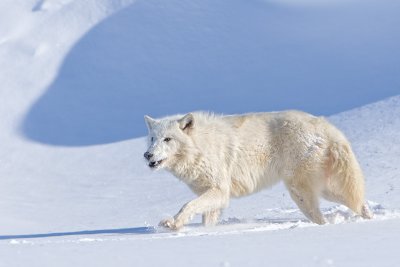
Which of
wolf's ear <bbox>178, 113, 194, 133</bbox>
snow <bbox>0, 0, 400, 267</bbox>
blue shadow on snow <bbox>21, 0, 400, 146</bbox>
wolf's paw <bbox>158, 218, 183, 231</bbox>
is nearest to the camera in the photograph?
snow <bbox>0, 0, 400, 267</bbox>

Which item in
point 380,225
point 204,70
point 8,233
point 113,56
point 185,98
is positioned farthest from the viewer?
point 113,56

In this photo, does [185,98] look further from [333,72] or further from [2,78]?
[2,78]

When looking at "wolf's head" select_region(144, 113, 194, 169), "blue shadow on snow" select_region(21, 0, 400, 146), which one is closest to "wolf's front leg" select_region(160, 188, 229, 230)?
"wolf's head" select_region(144, 113, 194, 169)

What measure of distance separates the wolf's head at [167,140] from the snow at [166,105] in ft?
2.31

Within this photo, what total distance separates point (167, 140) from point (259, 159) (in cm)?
97

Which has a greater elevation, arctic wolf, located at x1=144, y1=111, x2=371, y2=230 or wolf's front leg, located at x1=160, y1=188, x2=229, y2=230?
arctic wolf, located at x1=144, y1=111, x2=371, y2=230

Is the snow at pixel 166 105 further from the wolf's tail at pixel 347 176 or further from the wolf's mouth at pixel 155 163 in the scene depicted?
the wolf's mouth at pixel 155 163

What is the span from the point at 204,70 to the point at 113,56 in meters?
2.66

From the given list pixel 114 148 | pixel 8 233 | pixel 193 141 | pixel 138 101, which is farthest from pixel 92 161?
pixel 193 141

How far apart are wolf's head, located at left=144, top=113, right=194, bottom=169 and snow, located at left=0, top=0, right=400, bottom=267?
2.31ft

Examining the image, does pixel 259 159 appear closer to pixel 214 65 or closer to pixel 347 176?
pixel 347 176

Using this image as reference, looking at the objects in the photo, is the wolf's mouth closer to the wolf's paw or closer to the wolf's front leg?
the wolf's front leg

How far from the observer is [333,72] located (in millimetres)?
17109

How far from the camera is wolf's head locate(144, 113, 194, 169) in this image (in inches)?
304
